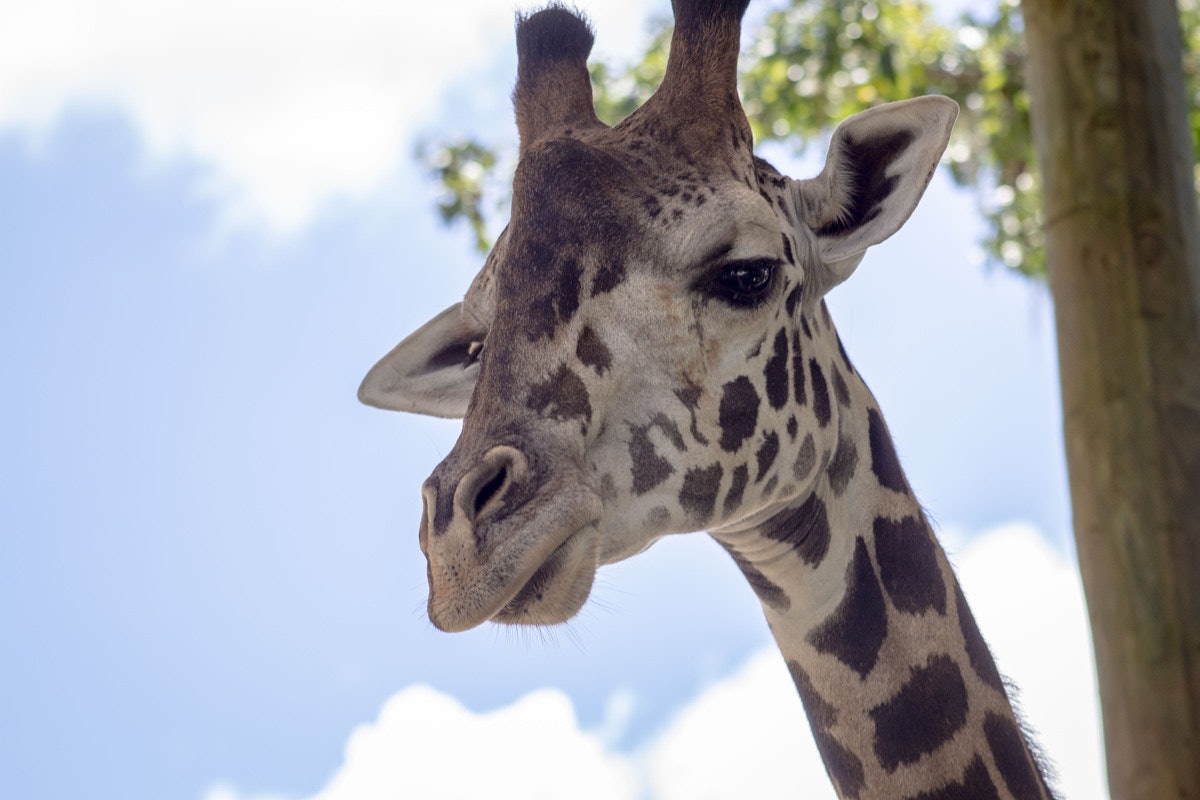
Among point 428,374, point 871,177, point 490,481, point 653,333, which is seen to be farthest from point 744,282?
point 428,374

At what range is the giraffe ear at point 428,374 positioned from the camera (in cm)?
339

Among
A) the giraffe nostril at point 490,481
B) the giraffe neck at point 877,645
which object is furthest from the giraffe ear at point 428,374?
the giraffe nostril at point 490,481

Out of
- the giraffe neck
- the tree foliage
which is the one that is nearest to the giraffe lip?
the giraffe neck

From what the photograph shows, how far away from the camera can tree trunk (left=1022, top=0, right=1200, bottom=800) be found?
186 centimetres

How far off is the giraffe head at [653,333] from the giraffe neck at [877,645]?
12cm

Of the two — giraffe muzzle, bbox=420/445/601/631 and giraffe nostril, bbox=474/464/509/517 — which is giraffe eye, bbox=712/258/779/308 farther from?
giraffe nostril, bbox=474/464/509/517

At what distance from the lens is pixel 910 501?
316cm

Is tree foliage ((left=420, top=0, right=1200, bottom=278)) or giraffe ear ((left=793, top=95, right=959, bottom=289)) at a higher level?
tree foliage ((left=420, top=0, right=1200, bottom=278))

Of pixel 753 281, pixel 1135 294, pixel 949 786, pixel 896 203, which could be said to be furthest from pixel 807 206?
pixel 949 786

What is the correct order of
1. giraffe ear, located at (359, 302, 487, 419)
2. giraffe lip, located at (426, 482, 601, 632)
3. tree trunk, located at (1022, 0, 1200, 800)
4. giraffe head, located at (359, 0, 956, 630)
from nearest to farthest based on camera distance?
tree trunk, located at (1022, 0, 1200, 800) → giraffe lip, located at (426, 482, 601, 632) → giraffe head, located at (359, 0, 956, 630) → giraffe ear, located at (359, 302, 487, 419)

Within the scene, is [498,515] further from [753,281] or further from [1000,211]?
[1000,211]

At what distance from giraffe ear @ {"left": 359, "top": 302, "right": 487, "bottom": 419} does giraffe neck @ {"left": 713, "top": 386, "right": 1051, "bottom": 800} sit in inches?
34.0

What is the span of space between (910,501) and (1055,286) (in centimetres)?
110

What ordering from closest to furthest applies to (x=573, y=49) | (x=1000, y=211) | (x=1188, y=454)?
(x=1188, y=454)
(x=573, y=49)
(x=1000, y=211)
